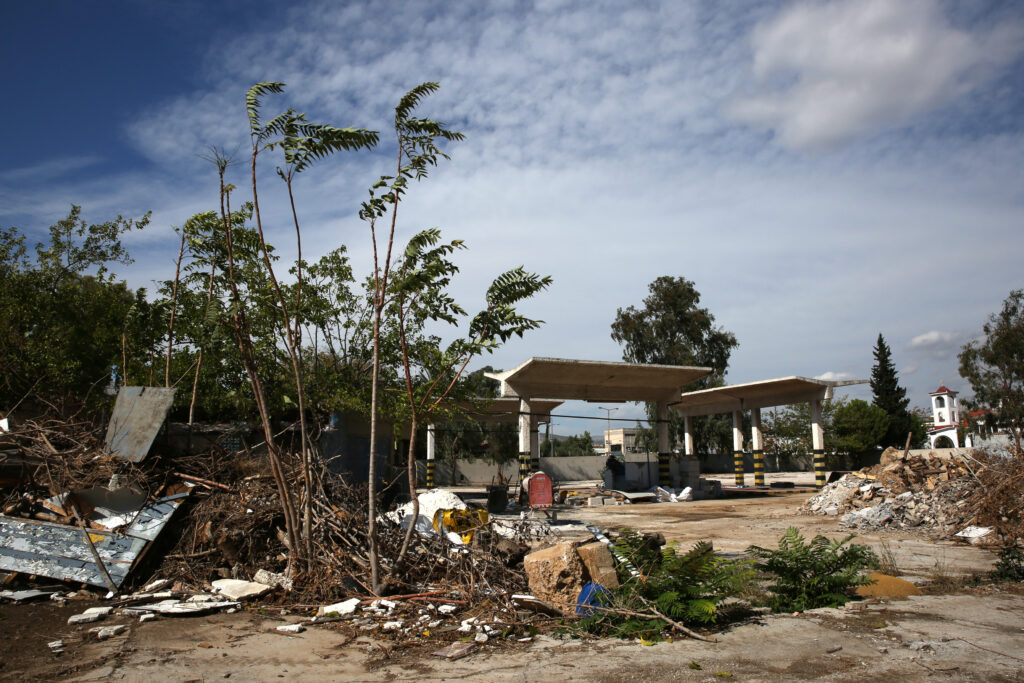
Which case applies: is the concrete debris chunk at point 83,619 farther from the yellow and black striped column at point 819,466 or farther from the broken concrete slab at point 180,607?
the yellow and black striped column at point 819,466

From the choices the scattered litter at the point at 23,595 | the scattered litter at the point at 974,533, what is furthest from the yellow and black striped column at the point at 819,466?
the scattered litter at the point at 23,595

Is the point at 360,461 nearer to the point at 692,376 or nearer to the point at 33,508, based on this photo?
the point at 33,508

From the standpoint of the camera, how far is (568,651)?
5.57 metres

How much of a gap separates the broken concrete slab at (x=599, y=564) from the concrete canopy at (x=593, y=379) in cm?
1654

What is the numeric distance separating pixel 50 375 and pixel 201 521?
1056cm

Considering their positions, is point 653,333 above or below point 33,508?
above

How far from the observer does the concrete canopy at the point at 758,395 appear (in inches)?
1093

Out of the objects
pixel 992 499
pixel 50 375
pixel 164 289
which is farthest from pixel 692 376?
pixel 50 375

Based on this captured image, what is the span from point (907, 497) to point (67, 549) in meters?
16.3

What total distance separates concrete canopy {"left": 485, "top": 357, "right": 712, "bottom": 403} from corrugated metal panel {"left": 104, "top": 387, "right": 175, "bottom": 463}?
14477mm

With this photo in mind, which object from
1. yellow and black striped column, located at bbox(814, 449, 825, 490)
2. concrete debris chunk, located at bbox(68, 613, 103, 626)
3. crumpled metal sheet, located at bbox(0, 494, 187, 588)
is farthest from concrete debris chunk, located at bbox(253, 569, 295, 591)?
yellow and black striped column, located at bbox(814, 449, 825, 490)

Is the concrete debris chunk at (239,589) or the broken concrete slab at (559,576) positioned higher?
the broken concrete slab at (559,576)

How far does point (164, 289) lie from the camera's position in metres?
14.1

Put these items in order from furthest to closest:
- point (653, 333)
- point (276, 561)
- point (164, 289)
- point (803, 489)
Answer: point (653, 333)
point (803, 489)
point (164, 289)
point (276, 561)
